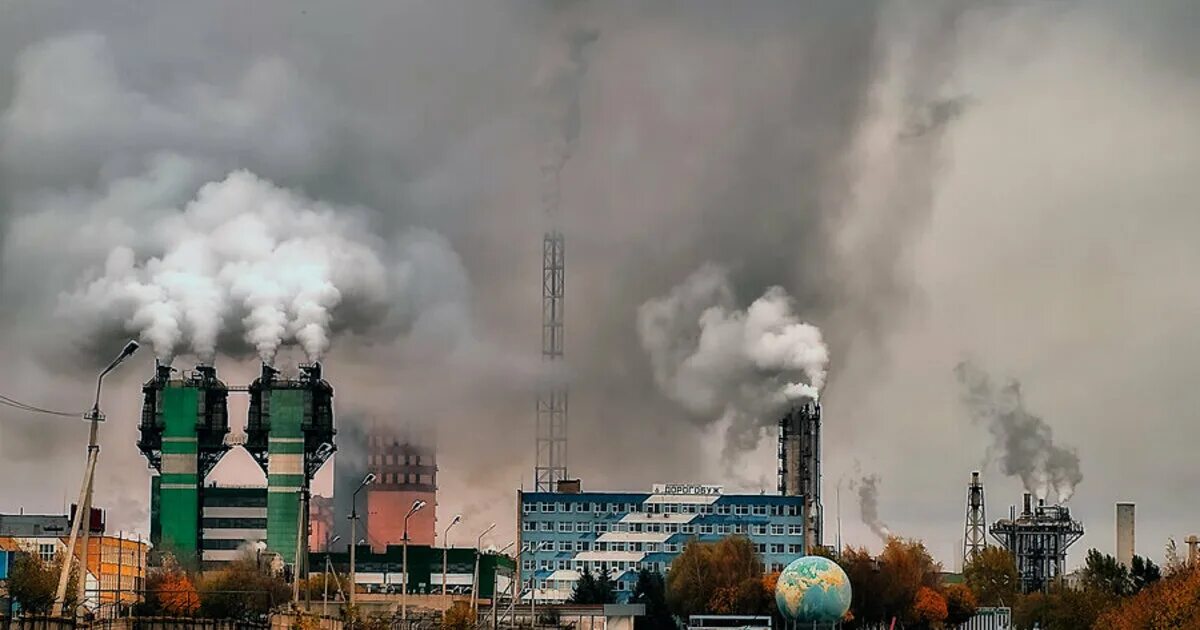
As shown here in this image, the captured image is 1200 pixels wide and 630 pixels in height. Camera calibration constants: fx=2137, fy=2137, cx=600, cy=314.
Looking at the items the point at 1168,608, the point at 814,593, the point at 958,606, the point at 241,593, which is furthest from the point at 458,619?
the point at 958,606

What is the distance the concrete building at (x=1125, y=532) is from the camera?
192m

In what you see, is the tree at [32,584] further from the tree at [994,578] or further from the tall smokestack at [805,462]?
the tree at [994,578]

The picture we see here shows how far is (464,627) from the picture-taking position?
374ft

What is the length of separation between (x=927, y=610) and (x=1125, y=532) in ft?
137

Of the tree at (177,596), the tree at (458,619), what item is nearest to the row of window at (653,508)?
the tree at (177,596)

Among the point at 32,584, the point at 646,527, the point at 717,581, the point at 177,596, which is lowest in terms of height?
the point at 177,596

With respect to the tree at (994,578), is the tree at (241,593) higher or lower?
lower

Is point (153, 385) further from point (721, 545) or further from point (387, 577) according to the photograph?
point (721, 545)

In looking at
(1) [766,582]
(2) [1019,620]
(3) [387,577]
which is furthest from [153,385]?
(2) [1019,620]

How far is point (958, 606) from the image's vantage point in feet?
538

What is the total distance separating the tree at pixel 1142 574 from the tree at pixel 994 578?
127 feet

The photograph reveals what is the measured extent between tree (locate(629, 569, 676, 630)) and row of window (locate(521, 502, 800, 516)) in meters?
13.1

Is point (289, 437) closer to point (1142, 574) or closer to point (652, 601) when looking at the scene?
point (652, 601)

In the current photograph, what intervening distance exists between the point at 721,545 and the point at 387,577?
45.2m
